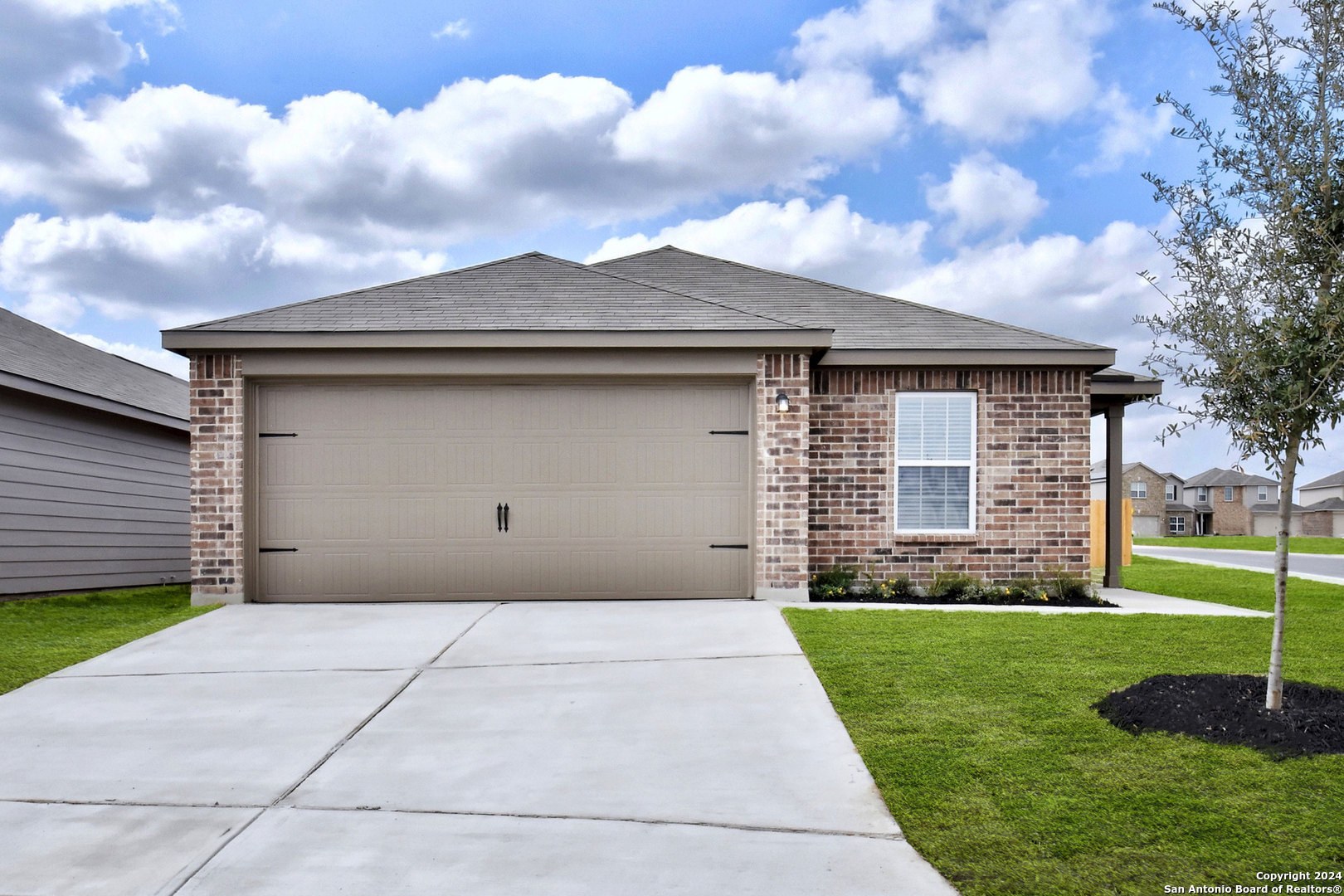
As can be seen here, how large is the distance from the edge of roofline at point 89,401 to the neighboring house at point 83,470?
1cm

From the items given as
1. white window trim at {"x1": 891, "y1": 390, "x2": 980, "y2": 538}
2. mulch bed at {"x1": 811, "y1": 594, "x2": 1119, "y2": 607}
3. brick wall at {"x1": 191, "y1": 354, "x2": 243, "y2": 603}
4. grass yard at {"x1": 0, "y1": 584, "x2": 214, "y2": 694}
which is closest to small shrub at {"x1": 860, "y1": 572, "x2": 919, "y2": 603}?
mulch bed at {"x1": 811, "y1": 594, "x2": 1119, "y2": 607}

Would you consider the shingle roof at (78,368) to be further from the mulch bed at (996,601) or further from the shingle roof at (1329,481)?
the shingle roof at (1329,481)

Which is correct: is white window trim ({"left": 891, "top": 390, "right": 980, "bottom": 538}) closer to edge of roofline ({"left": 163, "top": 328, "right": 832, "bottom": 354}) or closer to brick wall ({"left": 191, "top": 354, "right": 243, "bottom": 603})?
edge of roofline ({"left": 163, "top": 328, "right": 832, "bottom": 354})

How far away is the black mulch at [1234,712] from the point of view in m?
4.36

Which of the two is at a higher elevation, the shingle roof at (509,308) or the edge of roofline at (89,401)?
the shingle roof at (509,308)

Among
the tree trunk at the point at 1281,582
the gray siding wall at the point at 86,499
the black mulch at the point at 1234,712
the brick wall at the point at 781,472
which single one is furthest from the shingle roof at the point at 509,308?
the black mulch at the point at 1234,712

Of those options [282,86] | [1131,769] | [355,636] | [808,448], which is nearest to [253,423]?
[355,636]

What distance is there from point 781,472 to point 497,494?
3.02m

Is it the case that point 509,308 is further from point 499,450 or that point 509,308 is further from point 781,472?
point 781,472

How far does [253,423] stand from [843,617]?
253 inches

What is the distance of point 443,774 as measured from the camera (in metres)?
4.12

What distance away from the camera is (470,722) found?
4.91m

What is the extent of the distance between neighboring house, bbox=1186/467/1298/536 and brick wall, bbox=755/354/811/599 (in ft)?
217

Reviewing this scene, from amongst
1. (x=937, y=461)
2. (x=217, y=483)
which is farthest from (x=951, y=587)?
(x=217, y=483)
